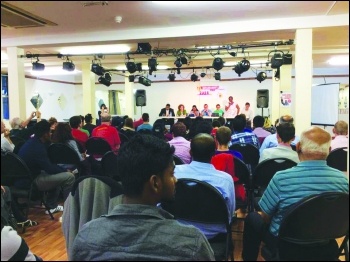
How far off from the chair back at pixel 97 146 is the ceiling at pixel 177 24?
1.42 meters

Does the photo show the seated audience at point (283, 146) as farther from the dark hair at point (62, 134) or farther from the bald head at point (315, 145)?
the dark hair at point (62, 134)

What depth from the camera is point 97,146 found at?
4.73 meters

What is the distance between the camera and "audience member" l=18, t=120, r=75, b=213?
3377mm

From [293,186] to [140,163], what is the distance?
3.23ft

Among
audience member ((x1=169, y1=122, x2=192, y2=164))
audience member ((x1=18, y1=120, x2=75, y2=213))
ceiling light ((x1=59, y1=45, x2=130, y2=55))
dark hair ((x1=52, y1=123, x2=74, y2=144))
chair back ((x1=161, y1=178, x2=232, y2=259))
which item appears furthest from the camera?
ceiling light ((x1=59, y1=45, x2=130, y2=55))

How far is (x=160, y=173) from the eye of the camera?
102 cm

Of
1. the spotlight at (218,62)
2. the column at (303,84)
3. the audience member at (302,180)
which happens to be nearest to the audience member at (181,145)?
the audience member at (302,180)

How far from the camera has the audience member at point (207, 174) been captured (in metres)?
2.00

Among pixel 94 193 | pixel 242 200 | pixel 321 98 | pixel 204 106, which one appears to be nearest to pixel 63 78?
pixel 204 106

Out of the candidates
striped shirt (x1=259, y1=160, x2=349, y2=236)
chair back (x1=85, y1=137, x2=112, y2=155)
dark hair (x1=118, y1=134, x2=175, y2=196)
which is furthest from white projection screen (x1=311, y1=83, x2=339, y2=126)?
dark hair (x1=118, y1=134, x2=175, y2=196)

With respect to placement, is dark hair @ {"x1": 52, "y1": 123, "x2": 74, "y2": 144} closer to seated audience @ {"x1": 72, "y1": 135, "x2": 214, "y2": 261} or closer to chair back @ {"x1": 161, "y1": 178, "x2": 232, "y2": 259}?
chair back @ {"x1": 161, "y1": 178, "x2": 232, "y2": 259}

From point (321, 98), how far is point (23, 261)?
9168 millimetres

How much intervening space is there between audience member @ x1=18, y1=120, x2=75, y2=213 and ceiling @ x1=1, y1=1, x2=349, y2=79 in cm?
102

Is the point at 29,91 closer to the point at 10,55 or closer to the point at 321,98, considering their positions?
the point at 10,55
